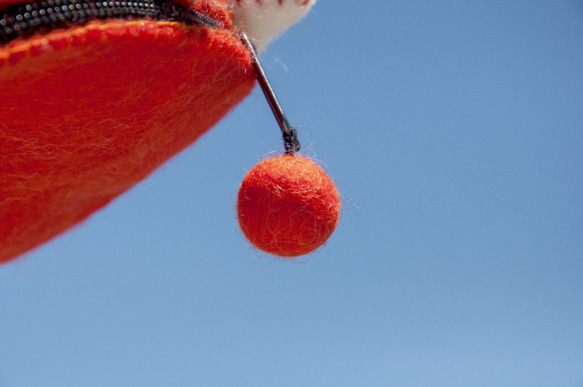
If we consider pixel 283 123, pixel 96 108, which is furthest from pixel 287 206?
pixel 96 108

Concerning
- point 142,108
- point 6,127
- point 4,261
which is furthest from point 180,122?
point 4,261

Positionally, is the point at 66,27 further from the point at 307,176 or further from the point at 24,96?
the point at 307,176

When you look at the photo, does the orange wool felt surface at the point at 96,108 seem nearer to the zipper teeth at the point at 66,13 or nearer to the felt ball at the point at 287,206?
the zipper teeth at the point at 66,13

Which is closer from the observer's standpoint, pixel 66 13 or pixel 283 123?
pixel 66 13

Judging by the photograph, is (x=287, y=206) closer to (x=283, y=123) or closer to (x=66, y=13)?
(x=283, y=123)

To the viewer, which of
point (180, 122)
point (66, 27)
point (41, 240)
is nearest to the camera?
point (66, 27)

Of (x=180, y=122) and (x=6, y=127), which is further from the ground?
(x=180, y=122)

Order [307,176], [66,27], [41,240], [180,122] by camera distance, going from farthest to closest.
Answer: [41,240] < [180,122] < [307,176] < [66,27]

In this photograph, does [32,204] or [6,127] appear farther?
[32,204]
